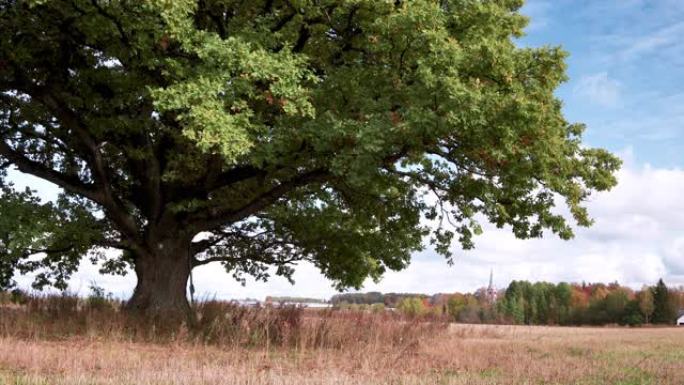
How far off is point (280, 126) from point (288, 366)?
20.4ft

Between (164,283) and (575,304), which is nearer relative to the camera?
(164,283)

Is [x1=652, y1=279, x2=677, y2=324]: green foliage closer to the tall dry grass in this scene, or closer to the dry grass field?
the dry grass field

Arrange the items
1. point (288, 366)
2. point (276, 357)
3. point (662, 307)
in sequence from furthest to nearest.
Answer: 1. point (662, 307)
2. point (276, 357)
3. point (288, 366)

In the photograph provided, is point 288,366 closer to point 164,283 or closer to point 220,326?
point 220,326

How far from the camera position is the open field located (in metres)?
9.74

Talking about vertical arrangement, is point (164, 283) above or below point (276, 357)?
above

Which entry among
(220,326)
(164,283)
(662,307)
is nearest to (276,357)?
(220,326)

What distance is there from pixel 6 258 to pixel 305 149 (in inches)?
343

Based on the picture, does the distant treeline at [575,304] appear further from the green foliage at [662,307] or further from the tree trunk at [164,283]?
the tree trunk at [164,283]

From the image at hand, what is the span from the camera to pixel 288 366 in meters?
11.8

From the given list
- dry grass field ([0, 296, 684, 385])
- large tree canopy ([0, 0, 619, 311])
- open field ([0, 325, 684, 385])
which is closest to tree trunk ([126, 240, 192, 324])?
large tree canopy ([0, 0, 619, 311])

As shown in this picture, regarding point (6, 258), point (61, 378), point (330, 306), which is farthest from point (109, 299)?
point (61, 378)

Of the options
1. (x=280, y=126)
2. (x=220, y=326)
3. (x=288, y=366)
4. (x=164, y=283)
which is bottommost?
(x=288, y=366)

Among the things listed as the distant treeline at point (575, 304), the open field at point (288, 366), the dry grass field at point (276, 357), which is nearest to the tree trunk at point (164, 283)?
the dry grass field at point (276, 357)
